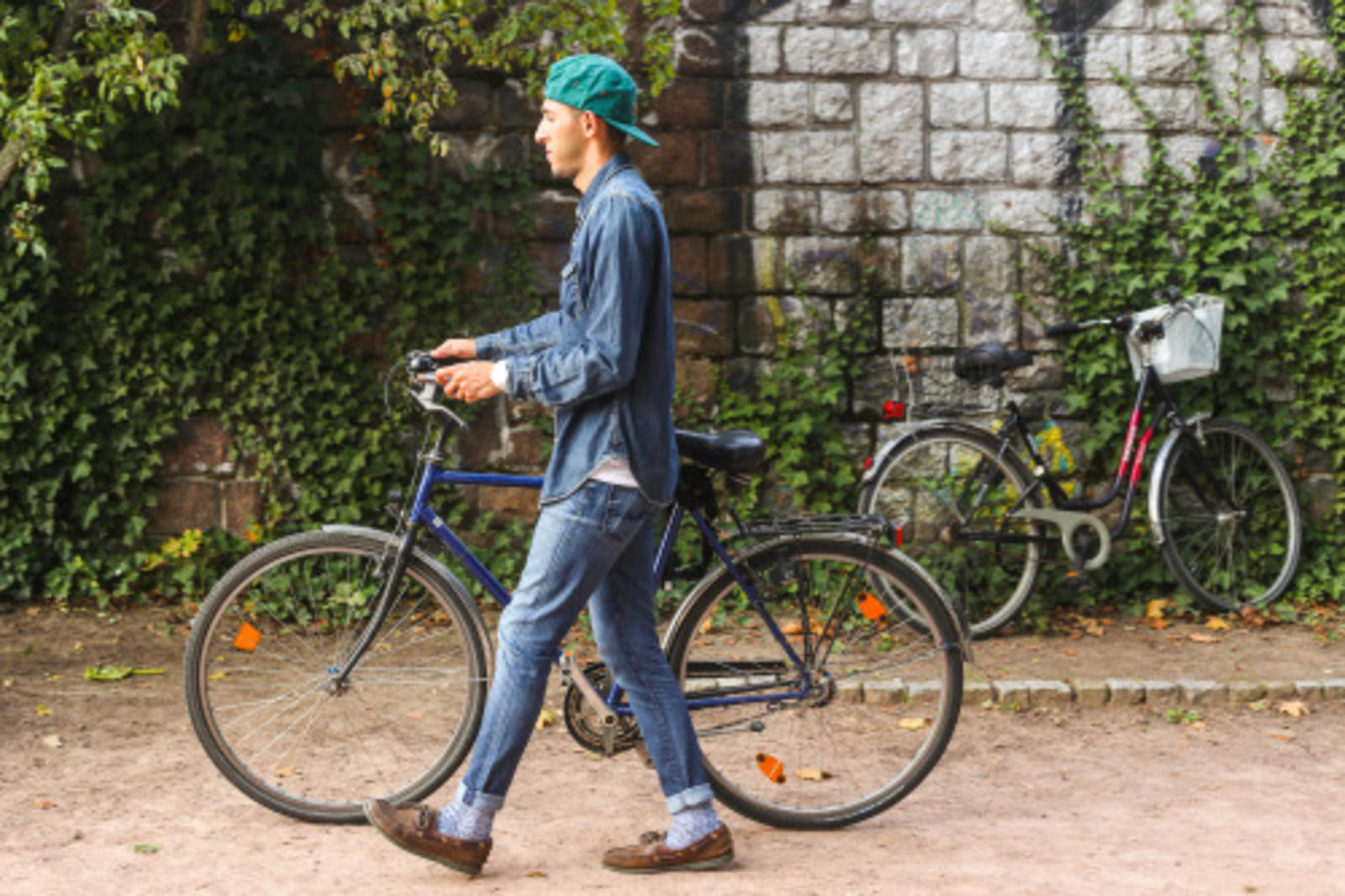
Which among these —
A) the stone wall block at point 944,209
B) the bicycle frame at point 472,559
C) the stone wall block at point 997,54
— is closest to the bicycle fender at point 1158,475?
the stone wall block at point 944,209

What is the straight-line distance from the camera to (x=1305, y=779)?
5055 mm

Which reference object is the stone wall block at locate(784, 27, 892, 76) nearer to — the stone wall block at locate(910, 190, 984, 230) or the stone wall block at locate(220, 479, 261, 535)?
the stone wall block at locate(910, 190, 984, 230)

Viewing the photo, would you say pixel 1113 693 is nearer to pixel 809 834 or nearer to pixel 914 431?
pixel 914 431

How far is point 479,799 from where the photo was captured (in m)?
3.94

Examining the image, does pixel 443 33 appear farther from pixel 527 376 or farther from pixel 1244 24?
pixel 1244 24

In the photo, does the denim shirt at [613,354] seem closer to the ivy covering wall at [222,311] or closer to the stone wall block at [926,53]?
the ivy covering wall at [222,311]

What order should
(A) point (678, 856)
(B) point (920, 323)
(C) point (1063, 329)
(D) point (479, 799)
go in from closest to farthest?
(D) point (479, 799), (A) point (678, 856), (C) point (1063, 329), (B) point (920, 323)

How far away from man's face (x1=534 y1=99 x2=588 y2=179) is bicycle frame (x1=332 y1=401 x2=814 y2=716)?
771mm

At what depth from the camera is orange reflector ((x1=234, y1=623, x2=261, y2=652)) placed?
4387mm

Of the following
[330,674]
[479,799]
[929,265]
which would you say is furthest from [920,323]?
[479,799]

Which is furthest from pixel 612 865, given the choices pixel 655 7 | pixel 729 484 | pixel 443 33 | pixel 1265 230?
pixel 1265 230

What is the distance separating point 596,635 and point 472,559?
0.49 metres

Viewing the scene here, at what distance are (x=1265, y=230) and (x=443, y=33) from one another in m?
3.97

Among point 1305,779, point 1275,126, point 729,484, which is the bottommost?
point 1305,779
